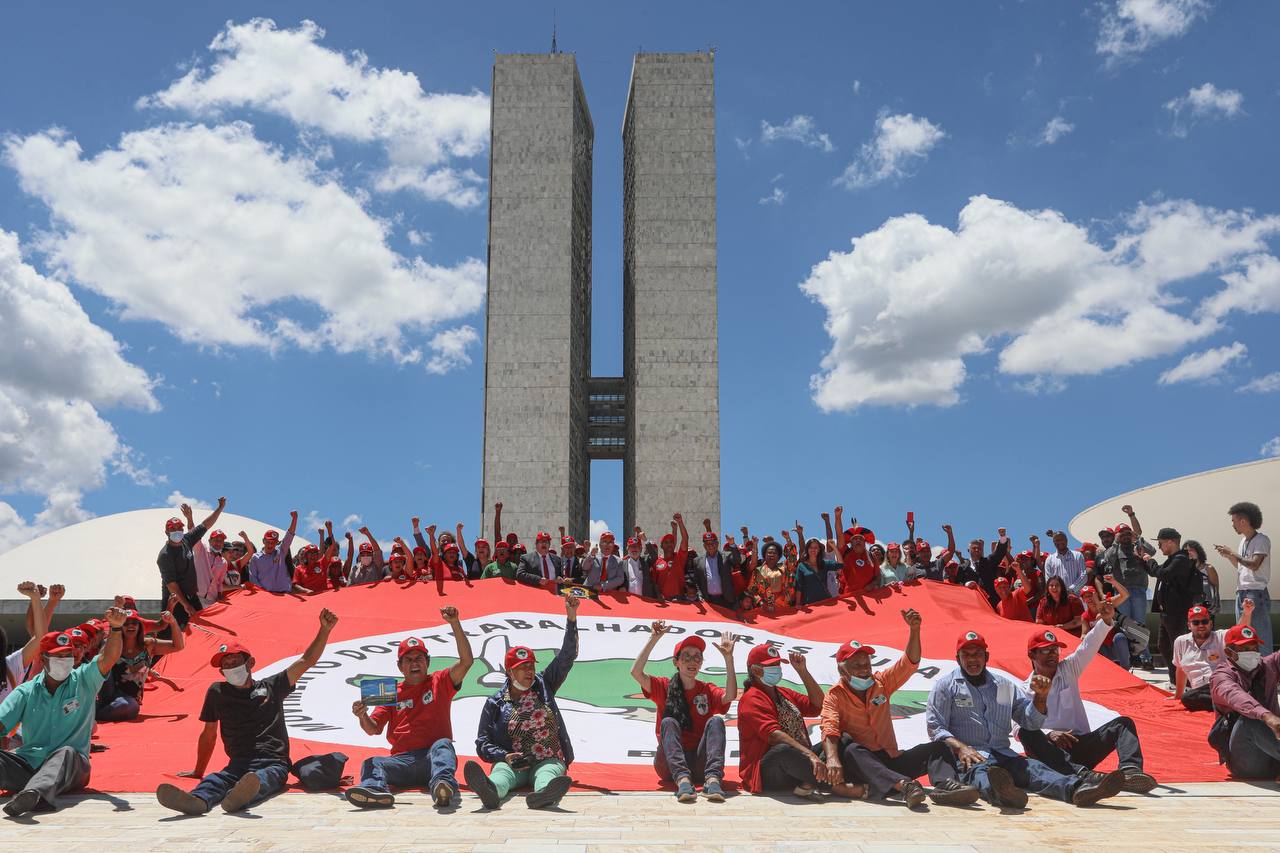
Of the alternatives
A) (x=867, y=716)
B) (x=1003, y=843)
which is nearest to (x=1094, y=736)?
(x=867, y=716)

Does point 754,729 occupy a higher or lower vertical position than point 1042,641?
lower

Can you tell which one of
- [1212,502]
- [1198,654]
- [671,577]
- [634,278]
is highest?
[634,278]

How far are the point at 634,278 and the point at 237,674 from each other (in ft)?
161

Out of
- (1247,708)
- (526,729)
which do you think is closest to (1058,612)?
(1247,708)

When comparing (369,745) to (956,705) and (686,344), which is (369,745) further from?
(686,344)

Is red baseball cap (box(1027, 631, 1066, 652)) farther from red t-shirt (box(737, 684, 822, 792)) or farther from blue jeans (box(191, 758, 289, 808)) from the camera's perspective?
blue jeans (box(191, 758, 289, 808))

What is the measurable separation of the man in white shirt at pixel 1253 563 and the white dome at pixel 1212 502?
2307cm

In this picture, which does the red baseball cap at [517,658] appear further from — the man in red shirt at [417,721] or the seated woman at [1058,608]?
the seated woman at [1058,608]

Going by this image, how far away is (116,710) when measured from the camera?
8.97 metres

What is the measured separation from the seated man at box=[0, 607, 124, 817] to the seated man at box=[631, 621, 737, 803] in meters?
3.69

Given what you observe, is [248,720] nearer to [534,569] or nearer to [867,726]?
[867,726]

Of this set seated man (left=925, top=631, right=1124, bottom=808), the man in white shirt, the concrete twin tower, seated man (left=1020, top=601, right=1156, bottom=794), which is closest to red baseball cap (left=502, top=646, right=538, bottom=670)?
seated man (left=925, top=631, right=1124, bottom=808)

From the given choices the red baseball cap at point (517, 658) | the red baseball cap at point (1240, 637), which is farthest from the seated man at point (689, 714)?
the red baseball cap at point (1240, 637)

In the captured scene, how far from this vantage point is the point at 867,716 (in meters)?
6.47
